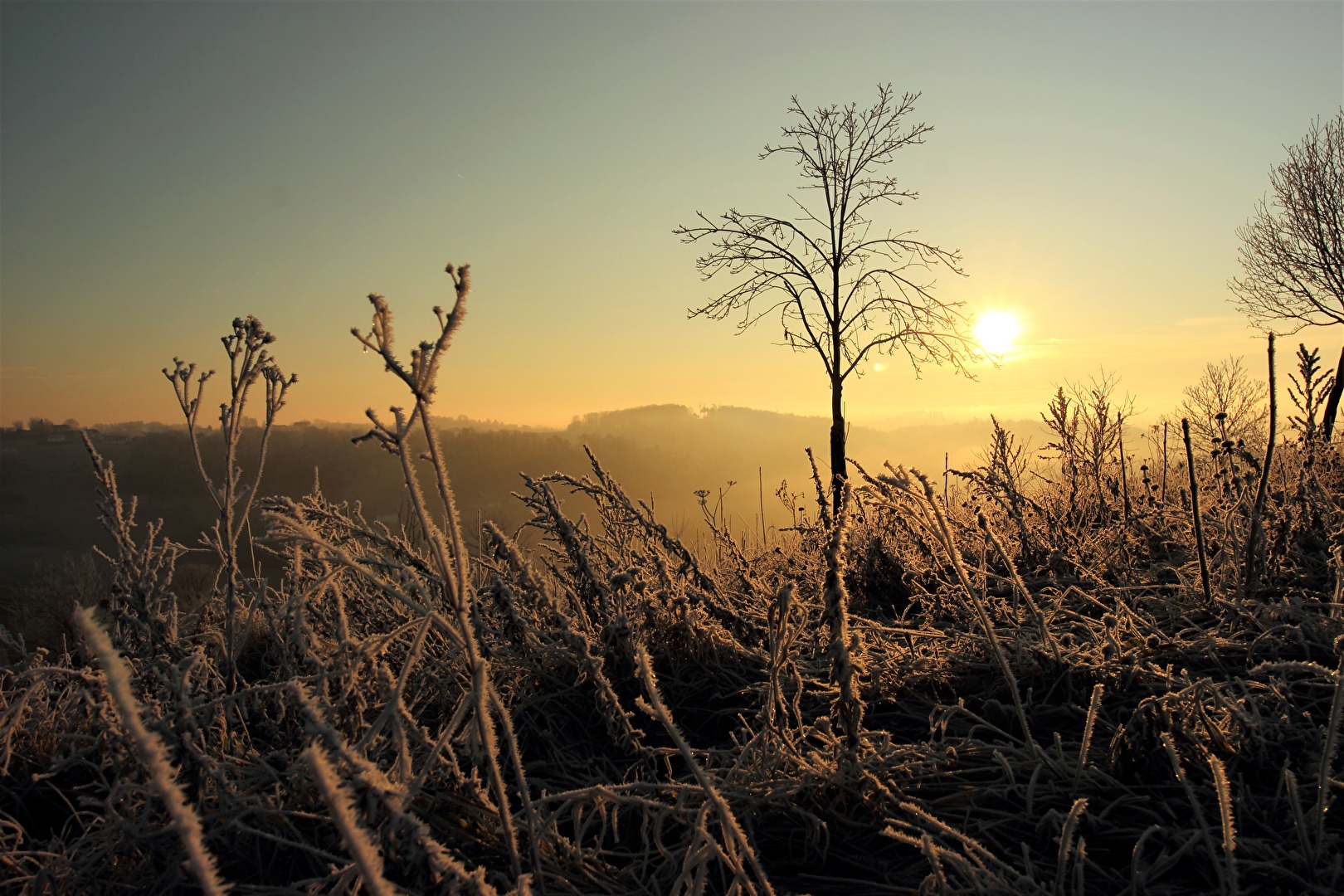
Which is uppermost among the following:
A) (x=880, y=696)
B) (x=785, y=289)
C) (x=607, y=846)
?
(x=785, y=289)

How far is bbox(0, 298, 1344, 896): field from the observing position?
1.24 meters

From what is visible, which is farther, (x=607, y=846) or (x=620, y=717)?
(x=620, y=717)

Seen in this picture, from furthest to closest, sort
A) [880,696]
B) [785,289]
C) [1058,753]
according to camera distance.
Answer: [785,289] → [880,696] → [1058,753]

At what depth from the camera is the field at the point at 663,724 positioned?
1238 mm

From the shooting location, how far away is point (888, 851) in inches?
62.2

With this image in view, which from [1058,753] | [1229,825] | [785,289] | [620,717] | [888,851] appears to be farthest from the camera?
[785,289]

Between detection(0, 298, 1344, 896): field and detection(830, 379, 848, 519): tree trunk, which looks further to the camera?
detection(830, 379, 848, 519): tree trunk

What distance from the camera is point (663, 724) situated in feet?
4.83

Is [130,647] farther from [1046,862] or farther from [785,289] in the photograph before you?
[785,289]

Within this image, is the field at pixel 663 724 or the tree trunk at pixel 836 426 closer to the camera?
the field at pixel 663 724

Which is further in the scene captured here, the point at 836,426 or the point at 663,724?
the point at 836,426

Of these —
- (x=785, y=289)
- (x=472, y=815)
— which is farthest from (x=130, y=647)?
(x=785, y=289)

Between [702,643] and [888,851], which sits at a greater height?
[702,643]

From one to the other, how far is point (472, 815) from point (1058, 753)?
1371 millimetres
